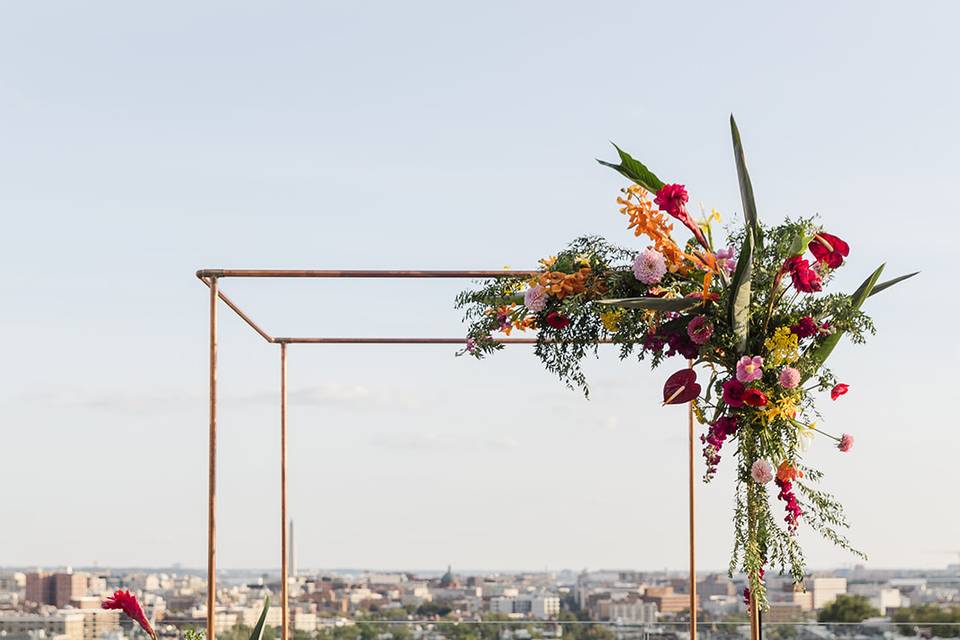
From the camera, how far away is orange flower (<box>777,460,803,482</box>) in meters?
3.64

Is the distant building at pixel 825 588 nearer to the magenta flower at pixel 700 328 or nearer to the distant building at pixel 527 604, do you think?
the distant building at pixel 527 604

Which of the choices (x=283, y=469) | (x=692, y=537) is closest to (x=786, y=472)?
(x=692, y=537)

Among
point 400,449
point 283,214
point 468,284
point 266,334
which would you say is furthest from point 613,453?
point 468,284

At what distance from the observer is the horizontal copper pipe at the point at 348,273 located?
3.96 m

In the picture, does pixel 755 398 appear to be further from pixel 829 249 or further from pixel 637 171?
pixel 637 171

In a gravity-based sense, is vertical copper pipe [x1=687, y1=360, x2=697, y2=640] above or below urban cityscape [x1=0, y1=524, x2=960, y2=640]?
above

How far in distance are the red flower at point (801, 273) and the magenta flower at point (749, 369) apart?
0.92 feet

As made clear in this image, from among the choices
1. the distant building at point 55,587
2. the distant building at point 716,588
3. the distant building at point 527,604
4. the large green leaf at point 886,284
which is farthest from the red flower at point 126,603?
the distant building at point 55,587

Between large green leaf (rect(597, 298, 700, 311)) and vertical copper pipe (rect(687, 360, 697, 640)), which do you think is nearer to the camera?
large green leaf (rect(597, 298, 700, 311))

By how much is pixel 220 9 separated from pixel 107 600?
230 inches

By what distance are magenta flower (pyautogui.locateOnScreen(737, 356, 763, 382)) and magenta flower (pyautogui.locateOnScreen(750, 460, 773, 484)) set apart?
0.26 m

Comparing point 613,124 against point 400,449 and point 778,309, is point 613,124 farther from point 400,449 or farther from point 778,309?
point 400,449

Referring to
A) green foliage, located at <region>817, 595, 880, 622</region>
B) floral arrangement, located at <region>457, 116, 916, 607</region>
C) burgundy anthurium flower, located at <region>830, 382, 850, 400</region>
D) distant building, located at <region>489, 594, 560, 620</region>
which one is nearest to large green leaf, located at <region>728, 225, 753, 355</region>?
floral arrangement, located at <region>457, 116, 916, 607</region>

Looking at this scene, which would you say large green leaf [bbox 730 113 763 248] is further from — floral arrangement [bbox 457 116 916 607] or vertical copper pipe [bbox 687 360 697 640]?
vertical copper pipe [bbox 687 360 697 640]
